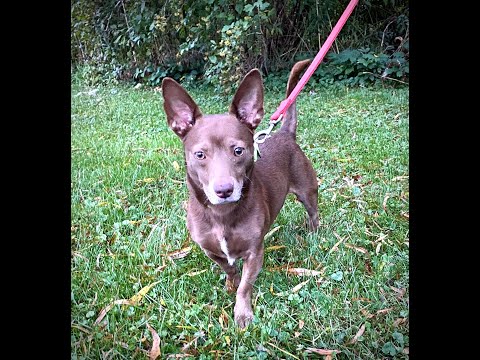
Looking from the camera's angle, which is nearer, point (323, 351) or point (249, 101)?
point (323, 351)

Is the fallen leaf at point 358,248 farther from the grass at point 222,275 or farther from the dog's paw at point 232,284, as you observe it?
the dog's paw at point 232,284

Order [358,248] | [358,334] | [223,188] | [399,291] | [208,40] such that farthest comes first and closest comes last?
1. [208,40]
2. [358,248]
3. [399,291]
4. [358,334]
5. [223,188]

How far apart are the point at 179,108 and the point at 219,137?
0.36 m

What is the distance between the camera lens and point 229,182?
7.09ft

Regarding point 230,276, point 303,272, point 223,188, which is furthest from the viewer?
point 303,272

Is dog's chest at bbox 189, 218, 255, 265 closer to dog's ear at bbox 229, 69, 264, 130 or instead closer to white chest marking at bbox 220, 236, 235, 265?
white chest marking at bbox 220, 236, 235, 265

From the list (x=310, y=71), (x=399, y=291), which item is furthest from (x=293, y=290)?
(x=310, y=71)

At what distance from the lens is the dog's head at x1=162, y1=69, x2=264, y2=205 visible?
2.21 metres

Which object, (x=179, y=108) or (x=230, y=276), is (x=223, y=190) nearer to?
(x=179, y=108)

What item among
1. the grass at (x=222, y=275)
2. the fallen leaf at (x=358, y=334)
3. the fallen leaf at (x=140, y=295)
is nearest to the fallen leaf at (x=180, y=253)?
the grass at (x=222, y=275)

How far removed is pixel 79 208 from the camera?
3.72 meters
